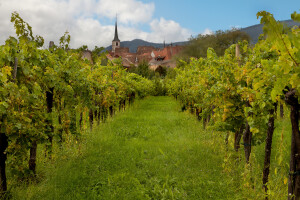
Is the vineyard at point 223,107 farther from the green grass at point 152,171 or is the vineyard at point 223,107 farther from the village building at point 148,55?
the village building at point 148,55

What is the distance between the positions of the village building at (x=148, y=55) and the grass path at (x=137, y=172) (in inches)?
1226

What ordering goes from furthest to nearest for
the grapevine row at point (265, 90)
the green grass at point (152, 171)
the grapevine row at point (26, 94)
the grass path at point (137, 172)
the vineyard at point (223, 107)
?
the grass path at point (137, 172)
the green grass at point (152, 171)
the grapevine row at point (26, 94)
the vineyard at point (223, 107)
the grapevine row at point (265, 90)

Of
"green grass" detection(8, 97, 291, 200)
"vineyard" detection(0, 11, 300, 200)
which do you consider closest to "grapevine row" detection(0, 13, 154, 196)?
"vineyard" detection(0, 11, 300, 200)

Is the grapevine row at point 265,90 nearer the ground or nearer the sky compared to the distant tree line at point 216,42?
nearer the ground

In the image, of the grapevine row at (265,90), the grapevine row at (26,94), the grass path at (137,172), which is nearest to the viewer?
the grapevine row at (265,90)

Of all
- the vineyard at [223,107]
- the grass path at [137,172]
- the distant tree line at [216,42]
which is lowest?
the grass path at [137,172]

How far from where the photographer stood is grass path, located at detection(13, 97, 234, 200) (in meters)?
3.60

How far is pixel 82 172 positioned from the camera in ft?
13.9

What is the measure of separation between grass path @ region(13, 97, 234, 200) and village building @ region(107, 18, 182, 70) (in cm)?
3114

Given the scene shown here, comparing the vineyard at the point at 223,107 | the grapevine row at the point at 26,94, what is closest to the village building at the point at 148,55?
the grapevine row at the point at 26,94

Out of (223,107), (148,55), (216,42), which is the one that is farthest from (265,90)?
(148,55)

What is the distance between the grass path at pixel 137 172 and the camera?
11.8 ft

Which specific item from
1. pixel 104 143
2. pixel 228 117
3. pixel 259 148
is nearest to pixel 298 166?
pixel 228 117

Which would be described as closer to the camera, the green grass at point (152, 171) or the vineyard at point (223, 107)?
the vineyard at point (223, 107)
